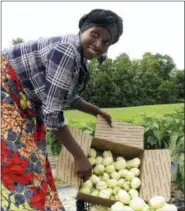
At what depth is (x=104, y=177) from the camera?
2.09 metres

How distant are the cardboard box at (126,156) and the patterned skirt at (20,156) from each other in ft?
0.43

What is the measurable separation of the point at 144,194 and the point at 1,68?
86cm

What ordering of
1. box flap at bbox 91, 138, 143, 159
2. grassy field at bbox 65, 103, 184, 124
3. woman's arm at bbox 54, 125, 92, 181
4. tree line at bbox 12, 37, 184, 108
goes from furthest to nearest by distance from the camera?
1. tree line at bbox 12, 37, 184, 108
2. grassy field at bbox 65, 103, 184, 124
3. box flap at bbox 91, 138, 143, 159
4. woman's arm at bbox 54, 125, 92, 181

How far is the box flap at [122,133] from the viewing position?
2.19m

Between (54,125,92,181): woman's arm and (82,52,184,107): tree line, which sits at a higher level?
(82,52,184,107): tree line

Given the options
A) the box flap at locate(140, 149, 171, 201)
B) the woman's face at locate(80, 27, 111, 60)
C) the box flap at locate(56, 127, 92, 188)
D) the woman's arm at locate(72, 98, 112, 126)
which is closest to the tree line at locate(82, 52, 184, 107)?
the woman's arm at locate(72, 98, 112, 126)

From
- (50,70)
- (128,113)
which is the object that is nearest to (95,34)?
(50,70)

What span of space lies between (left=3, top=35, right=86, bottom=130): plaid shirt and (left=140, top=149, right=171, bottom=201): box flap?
565 mm

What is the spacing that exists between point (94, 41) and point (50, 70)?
22 cm

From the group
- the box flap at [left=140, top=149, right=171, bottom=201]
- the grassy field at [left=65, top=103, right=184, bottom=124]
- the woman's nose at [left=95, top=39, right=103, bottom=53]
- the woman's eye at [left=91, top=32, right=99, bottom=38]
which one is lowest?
the box flap at [left=140, top=149, right=171, bottom=201]

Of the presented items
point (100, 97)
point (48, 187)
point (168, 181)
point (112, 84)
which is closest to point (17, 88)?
point (48, 187)

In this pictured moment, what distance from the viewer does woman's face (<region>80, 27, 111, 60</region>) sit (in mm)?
1705

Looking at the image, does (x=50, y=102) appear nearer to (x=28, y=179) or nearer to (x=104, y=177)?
(x=28, y=179)

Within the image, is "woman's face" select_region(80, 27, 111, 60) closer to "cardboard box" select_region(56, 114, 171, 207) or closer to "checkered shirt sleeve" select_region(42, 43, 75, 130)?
"checkered shirt sleeve" select_region(42, 43, 75, 130)
